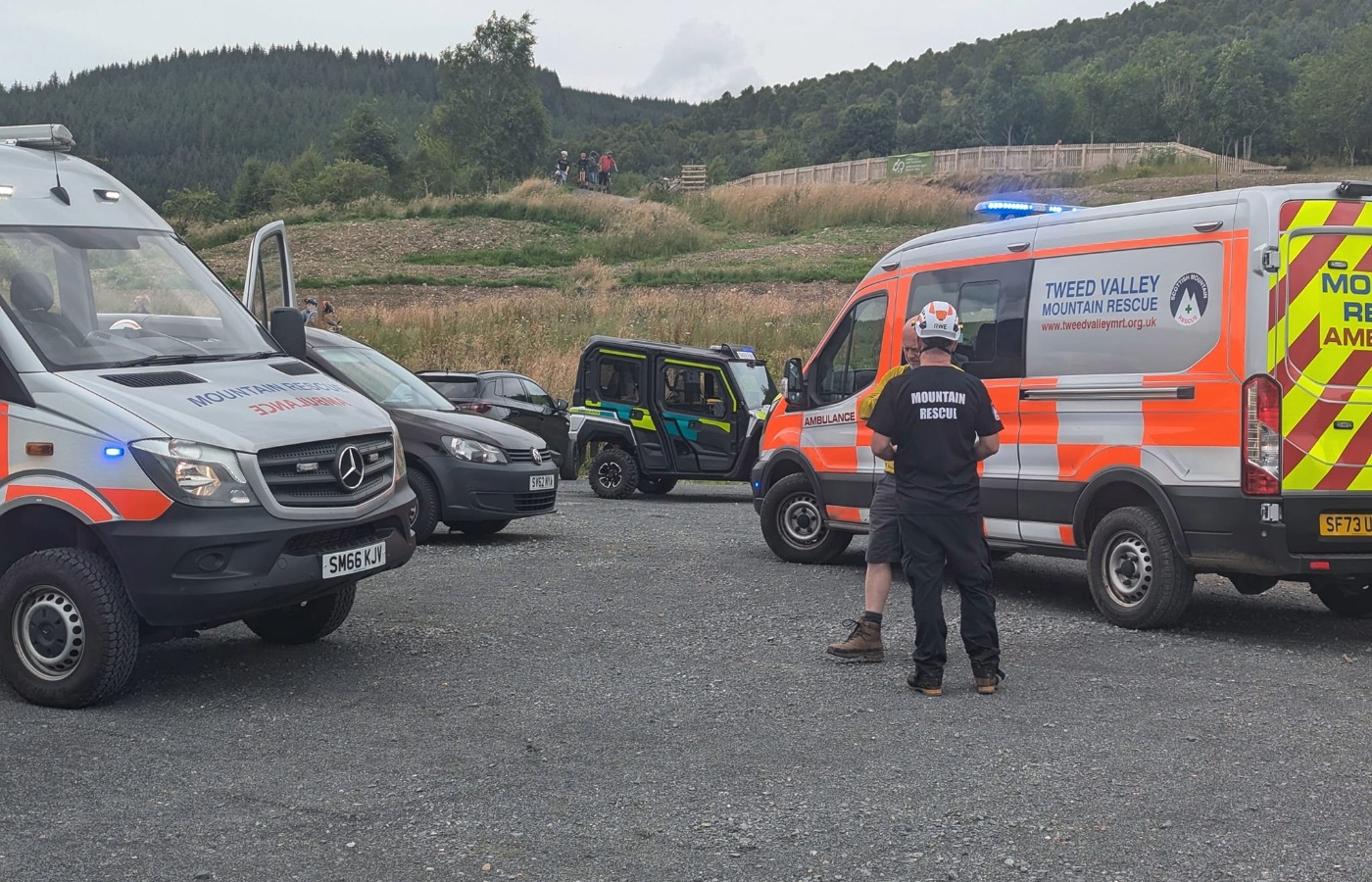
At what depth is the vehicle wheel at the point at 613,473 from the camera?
17.3m

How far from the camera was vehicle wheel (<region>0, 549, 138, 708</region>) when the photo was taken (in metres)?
5.95

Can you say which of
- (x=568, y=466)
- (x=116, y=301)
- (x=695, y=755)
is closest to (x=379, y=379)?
(x=116, y=301)

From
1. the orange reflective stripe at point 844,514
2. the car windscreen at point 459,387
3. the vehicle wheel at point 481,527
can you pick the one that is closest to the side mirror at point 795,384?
the orange reflective stripe at point 844,514

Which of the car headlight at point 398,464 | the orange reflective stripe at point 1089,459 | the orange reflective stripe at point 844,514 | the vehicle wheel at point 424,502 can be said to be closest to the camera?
the car headlight at point 398,464

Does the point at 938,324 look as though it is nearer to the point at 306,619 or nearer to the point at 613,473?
the point at 306,619

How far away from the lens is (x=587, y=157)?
69.9 m

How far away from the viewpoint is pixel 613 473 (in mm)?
17422

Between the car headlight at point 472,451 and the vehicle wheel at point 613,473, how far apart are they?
18.6ft

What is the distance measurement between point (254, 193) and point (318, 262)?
7223 cm

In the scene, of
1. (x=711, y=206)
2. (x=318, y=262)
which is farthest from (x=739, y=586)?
(x=711, y=206)

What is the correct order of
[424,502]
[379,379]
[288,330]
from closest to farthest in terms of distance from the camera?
[288,330] → [424,502] → [379,379]

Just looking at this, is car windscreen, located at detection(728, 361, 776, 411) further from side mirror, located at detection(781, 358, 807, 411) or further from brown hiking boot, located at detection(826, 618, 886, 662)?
brown hiking boot, located at detection(826, 618, 886, 662)

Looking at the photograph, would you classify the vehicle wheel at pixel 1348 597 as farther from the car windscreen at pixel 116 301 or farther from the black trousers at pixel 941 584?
the car windscreen at pixel 116 301

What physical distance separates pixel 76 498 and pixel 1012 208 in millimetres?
6468
